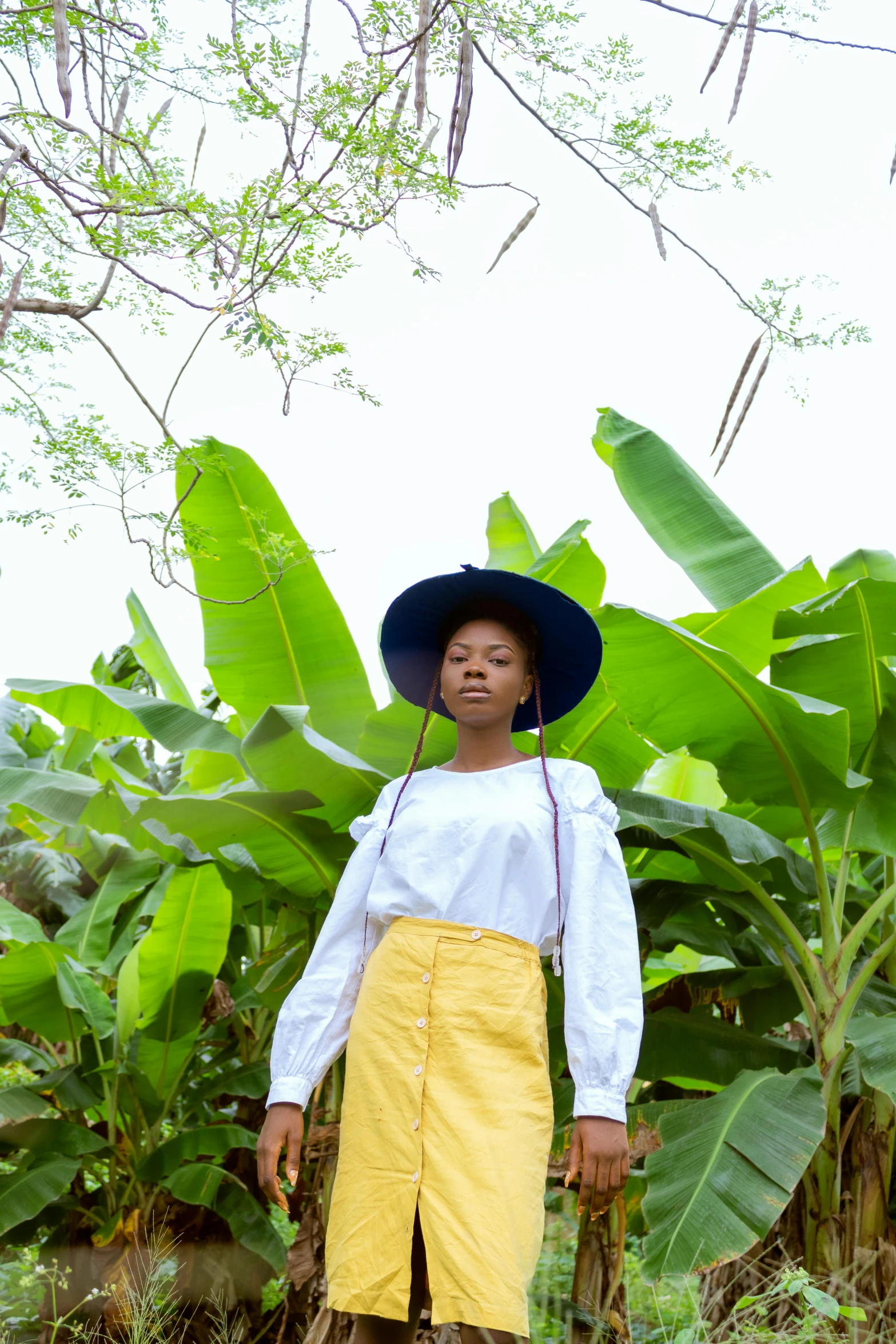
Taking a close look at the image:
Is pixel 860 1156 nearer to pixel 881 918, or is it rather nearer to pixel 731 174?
pixel 881 918

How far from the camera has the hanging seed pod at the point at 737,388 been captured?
3.66m

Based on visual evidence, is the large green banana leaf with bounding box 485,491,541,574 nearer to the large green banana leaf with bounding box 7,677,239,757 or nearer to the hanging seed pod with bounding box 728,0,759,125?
the large green banana leaf with bounding box 7,677,239,757

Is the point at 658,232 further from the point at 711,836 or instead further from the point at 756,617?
the point at 711,836

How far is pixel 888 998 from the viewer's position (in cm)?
341

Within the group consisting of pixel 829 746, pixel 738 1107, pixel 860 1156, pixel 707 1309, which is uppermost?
pixel 829 746

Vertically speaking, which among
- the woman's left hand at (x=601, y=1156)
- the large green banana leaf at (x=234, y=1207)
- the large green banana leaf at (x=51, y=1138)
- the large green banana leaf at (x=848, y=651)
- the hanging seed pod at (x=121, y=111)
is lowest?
the large green banana leaf at (x=234, y=1207)

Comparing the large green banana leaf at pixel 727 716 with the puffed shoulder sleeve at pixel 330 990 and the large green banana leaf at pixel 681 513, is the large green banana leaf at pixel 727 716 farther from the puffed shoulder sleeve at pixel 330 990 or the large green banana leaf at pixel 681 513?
the puffed shoulder sleeve at pixel 330 990

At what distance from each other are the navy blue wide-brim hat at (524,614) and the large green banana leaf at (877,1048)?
1190 mm

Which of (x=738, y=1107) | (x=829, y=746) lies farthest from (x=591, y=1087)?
(x=829, y=746)

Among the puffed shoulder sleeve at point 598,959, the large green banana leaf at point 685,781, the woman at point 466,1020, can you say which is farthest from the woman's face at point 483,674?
the large green banana leaf at point 685,781

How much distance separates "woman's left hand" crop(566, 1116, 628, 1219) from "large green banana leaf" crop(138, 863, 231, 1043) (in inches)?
86.8

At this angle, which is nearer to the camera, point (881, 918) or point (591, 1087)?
point (591, 1087)

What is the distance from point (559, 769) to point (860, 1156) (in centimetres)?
171

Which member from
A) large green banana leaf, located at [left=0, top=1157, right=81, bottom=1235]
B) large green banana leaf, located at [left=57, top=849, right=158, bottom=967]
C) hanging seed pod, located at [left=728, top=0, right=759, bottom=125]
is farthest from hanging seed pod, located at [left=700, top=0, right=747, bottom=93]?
large green banana leaf, located at [left=0, top=1157, right=81, bottom=1235]
